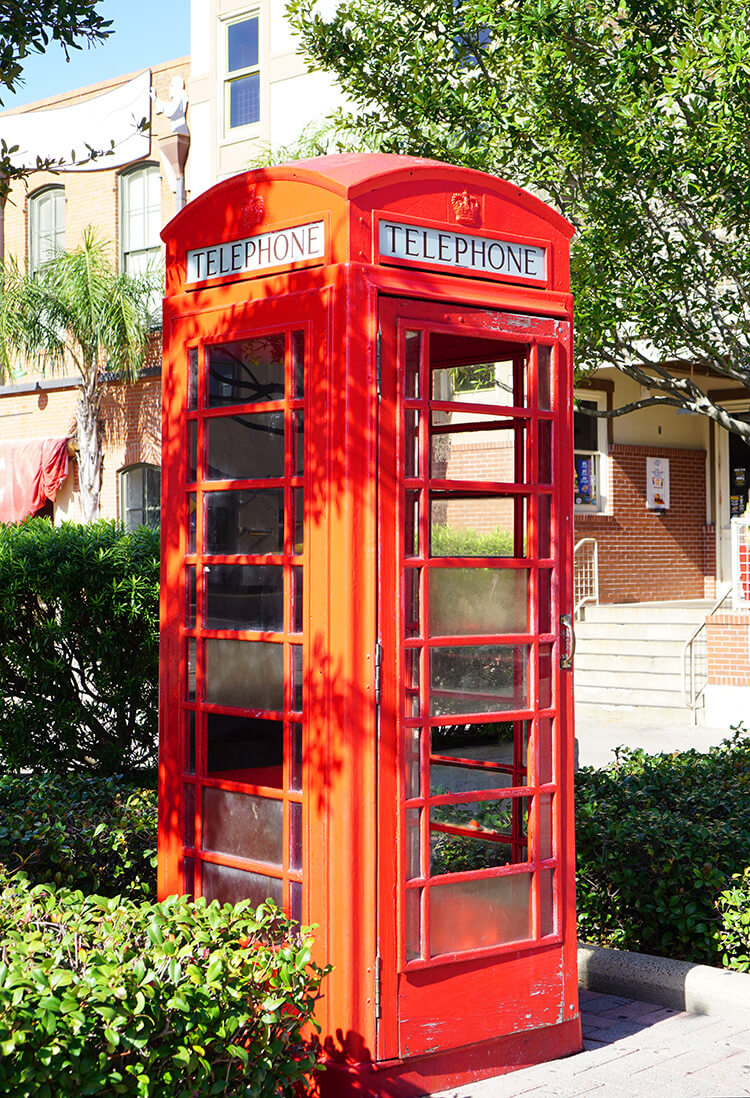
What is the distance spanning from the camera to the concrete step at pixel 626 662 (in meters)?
15.6

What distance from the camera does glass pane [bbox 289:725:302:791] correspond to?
165 inches

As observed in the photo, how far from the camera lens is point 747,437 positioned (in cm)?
1112

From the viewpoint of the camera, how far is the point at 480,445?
4.91m

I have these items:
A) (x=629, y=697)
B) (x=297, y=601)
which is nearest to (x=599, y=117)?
(x=297, y=601)

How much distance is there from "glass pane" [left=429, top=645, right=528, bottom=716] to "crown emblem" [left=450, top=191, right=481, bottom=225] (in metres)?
1.50

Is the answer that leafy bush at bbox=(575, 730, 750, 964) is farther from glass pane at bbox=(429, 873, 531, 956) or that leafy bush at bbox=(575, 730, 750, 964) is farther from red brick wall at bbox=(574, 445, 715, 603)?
red brick wall at bbox=(574, 445, 715, 603)

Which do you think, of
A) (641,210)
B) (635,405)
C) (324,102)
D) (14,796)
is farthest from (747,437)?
(324,102)

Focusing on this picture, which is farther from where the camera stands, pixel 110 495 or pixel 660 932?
pixel 110 495

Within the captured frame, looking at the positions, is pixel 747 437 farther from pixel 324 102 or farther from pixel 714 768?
pixel 324 102

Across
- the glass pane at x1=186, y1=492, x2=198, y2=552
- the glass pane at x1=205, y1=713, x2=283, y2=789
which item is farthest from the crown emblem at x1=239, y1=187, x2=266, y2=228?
the glass pane at x1=205, y1=713, x2=283, y2=789

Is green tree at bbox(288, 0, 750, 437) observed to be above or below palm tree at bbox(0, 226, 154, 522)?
below

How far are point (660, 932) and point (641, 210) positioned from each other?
18.2 ft

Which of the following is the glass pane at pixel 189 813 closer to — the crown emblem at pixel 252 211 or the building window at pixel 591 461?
the crown emblem at pixel 252 211

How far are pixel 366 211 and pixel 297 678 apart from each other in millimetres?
1571
